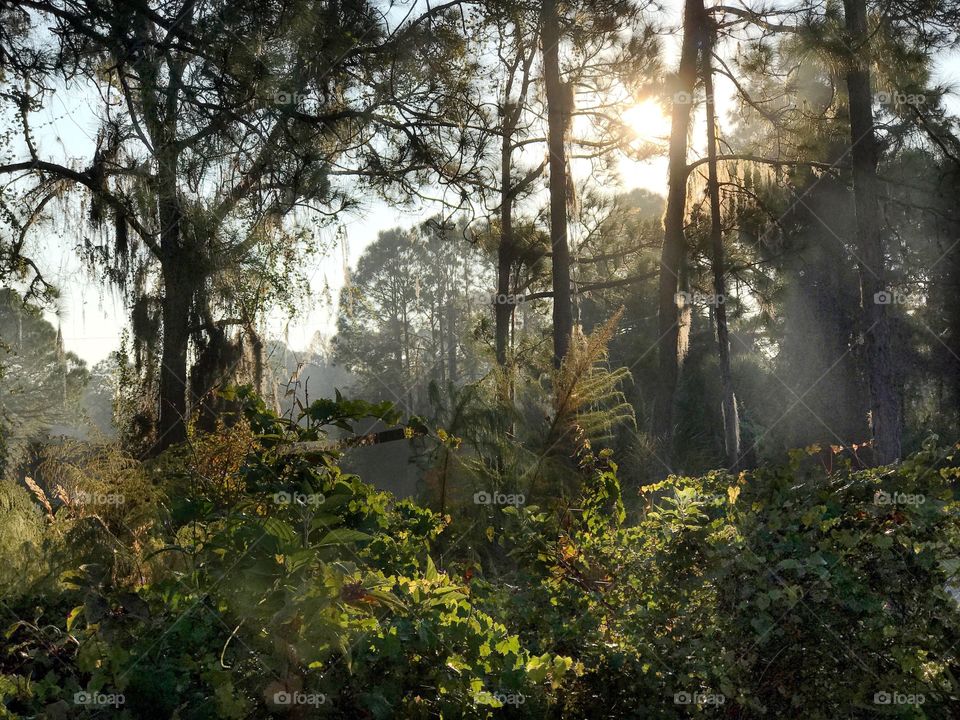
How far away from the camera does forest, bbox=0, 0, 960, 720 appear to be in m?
3.04

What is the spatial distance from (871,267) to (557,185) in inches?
161

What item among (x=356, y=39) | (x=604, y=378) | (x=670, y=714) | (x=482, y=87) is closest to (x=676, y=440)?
(x=482, y=87)

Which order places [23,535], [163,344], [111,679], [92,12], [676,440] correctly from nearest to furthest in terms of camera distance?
[111,679], [23,535], [92,12], [163,344], [676,440]

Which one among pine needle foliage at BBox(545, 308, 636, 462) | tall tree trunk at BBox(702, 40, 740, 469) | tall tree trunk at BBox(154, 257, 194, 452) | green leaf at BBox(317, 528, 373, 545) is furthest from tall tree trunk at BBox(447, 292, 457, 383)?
green leaf at BBox(317, 528, 373, 545)

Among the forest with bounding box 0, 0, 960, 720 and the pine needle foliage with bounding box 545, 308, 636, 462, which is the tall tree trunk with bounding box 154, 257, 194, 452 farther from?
the pine needle foliage with bounding box 545, 308, 636, 462

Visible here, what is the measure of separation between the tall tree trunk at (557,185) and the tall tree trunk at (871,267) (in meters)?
3.65

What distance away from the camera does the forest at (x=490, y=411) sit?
9.99ft

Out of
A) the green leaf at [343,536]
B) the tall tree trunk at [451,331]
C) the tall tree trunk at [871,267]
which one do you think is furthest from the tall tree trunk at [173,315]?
the tall tree trunk at [451,331]

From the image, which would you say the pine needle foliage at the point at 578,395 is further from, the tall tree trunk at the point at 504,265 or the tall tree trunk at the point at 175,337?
the tall tree trunk at the point at 504,265

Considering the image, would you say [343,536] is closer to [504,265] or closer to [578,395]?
[578,395]

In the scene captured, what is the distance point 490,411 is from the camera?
23.7 feet

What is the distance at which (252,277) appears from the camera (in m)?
11.5

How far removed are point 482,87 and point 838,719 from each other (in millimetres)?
9981

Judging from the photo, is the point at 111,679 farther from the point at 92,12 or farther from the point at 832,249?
the point at 832,249
